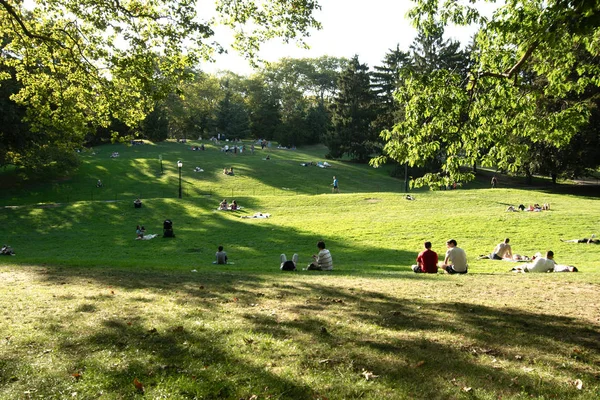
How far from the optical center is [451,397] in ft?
14.9

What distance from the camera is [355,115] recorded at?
67938 millimetres

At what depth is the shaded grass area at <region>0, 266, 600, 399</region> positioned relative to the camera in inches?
186

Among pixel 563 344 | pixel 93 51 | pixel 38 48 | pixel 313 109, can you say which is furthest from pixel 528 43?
pixel 313 109

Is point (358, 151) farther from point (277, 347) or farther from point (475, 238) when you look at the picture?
point (277, 347)

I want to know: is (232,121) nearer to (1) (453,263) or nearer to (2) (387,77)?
(2) (387,77)

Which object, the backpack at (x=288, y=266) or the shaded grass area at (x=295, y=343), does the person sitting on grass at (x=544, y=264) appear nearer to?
the shaded grass area at (x=295, y=343)

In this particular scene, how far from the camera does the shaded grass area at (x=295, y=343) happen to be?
15.5 ft

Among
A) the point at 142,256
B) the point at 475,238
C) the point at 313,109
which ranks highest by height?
the point at 313,109

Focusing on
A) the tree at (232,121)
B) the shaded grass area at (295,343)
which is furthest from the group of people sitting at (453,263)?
the tree at (232,121)

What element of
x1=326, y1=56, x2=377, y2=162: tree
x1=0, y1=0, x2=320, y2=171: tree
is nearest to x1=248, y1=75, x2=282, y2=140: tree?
x1=326, y1=56, x2=377, y2=162: tree

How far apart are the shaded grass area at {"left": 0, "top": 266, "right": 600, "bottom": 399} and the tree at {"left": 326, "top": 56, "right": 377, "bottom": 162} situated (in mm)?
59413

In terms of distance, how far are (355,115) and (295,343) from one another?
64539 millimetres

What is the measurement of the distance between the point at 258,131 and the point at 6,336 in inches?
3484

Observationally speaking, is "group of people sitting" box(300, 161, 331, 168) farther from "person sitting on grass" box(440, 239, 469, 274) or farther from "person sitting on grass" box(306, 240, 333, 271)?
"person sitting on grass" box(440, 239, 469, 274)
